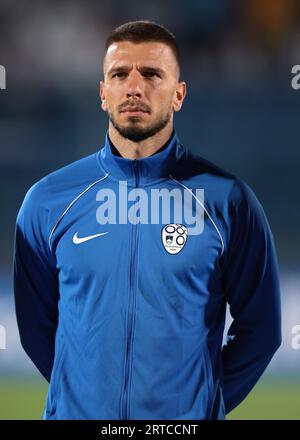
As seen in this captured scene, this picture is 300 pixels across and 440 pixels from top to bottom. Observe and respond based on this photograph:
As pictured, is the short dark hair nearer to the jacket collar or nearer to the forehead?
the forehead

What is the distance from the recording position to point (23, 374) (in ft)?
7.99

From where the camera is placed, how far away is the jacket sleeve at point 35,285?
2.13 meters

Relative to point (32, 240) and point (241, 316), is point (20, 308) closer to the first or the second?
point (32, 240)

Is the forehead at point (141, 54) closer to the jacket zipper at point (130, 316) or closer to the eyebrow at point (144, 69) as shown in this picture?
the eyebrow at point (144, 69)

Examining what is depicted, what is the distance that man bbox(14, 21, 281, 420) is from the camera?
6.42ft

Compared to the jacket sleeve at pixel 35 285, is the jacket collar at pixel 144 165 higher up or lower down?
higher up

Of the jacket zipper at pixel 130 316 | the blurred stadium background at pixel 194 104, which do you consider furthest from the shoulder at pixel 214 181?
the blurred stadium background at pixel 194 104

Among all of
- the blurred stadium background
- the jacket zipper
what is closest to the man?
the jacket zipper

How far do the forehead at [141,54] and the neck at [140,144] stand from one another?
179 millimetres

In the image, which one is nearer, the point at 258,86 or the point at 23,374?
the point at 23,374

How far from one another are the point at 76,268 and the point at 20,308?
36 centimetres

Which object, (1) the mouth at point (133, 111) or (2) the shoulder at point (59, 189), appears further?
(2) the shoulder at point (59, 189)
